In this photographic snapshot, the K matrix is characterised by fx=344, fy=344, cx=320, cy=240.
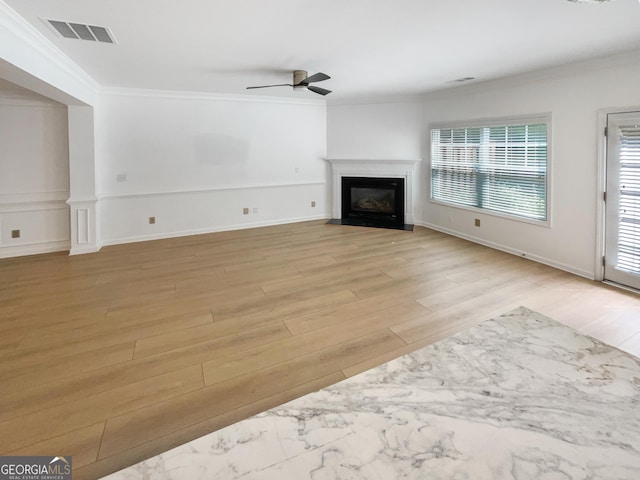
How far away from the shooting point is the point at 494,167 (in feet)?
17.8

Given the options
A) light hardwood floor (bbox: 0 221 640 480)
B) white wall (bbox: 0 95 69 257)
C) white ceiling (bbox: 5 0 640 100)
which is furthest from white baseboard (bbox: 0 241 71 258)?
white ceiling (bbox: 5 0 640 100)

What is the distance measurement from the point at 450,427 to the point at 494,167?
471cm

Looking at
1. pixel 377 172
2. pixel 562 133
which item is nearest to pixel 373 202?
pixel 377 172

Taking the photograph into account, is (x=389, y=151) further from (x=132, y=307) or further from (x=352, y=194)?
(x=132, y=307)

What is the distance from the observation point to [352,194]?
754cm

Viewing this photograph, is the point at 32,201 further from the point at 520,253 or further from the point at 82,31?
the point at 520,253

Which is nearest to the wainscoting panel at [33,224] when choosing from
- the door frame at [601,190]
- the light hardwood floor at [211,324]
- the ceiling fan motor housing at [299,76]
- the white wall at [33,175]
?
the white wall at [33,175]

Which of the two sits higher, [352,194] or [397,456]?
[352,194]

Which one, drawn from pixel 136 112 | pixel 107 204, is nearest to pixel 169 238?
pixel 107 204

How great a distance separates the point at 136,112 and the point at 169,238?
2170mm

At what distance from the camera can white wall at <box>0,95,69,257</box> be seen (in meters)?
4.99

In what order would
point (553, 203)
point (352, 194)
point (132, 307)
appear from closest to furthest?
point (132, 307) → point (553, 203) → point (352, 194)

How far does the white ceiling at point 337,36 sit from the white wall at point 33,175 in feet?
3.58

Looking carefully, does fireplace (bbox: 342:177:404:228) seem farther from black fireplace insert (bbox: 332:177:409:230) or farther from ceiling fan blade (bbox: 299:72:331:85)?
ceiling fan blade (bbox: 299:72:331:85)
